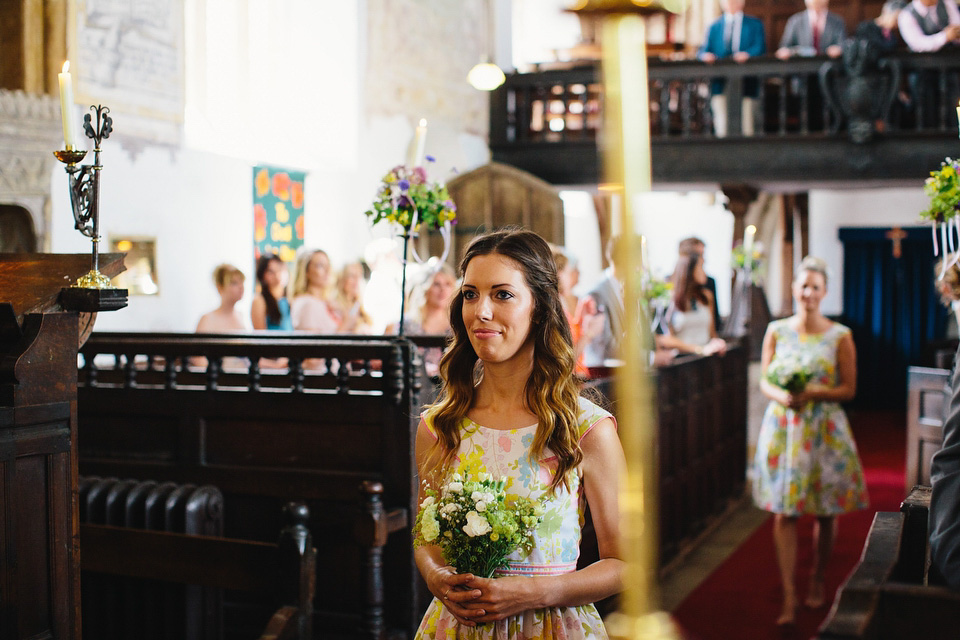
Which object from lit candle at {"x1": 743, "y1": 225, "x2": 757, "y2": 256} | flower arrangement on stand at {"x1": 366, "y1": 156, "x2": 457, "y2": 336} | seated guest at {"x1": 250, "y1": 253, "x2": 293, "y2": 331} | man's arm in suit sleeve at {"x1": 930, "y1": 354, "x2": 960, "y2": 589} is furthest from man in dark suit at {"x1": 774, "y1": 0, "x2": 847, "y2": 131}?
man's arm in suit sleeve at {"x1": 930, "y1": 354, "x2": 960, "y2": 589}

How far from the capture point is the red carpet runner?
4738mm

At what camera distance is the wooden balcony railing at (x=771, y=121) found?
9.49 m

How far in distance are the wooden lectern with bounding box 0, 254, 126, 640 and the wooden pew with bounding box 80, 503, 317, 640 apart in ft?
2.32

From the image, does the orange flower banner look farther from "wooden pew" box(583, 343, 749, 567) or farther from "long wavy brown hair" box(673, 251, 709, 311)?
→ "wooden pew" box(583, 343, 749, 567)

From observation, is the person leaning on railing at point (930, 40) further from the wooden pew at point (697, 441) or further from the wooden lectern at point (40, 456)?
the wooden lectern at point (40, 456)

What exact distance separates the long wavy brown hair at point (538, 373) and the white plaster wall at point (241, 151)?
4616 mm

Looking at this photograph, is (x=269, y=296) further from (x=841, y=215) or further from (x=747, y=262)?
(x=841, y=215)

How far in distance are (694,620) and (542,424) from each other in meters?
3.31

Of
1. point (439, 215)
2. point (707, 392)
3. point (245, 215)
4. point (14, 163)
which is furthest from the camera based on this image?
point (245, 215)

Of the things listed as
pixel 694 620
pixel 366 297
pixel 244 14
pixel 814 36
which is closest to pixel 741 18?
pixel 814 36

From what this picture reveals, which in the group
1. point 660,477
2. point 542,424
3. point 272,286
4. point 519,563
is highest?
point 272,286

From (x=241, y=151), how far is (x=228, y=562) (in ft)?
18.4

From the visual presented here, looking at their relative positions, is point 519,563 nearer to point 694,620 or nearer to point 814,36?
point 694,620

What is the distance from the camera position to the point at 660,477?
18.4ft
